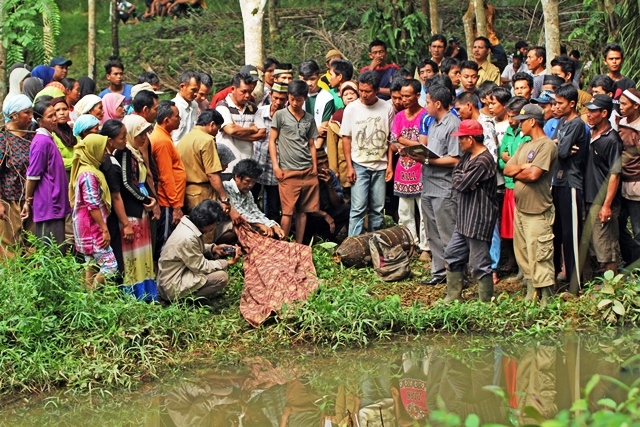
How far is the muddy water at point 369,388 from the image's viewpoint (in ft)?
20.5

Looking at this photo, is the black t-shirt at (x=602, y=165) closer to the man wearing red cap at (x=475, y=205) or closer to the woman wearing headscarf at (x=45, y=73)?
the man wearing red cap at (x=475, y=205)

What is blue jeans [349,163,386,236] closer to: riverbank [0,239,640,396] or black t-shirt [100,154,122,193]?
riverbank [0,239,640,396]

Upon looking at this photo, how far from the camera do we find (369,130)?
375 inches

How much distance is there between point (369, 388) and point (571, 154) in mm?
2871

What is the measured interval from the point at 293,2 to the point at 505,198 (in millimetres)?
9994

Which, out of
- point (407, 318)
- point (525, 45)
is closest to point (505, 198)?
point (407, 318)

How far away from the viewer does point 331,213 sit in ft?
32.6

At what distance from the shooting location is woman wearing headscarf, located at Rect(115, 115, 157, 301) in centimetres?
785

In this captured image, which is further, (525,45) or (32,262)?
(525,45)

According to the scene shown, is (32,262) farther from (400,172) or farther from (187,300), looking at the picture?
(400,172)

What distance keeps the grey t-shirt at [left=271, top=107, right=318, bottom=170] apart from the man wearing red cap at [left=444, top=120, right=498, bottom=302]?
5.73 feet

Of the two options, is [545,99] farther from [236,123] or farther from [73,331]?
[73,331]

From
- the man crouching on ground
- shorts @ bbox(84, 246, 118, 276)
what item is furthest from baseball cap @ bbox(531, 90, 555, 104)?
shorts @ bbox(84, 246, 118, 276)

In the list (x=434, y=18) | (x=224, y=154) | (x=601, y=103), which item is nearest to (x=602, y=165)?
(x=601, y=103)
